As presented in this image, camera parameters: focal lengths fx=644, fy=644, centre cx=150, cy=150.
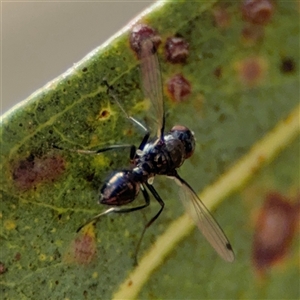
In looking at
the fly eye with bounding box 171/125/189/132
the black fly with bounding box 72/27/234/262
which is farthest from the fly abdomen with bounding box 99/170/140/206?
the fly eye with bounding box 171/125/189/132

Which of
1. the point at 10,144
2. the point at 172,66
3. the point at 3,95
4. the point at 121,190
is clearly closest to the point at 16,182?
the point at 10,144

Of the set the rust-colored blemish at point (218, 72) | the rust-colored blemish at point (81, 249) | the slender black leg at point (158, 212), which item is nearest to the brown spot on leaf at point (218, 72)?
the rust-colored blemish at point (218, 72)

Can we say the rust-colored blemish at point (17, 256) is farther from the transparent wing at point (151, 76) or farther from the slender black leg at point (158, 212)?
the transparent wing at point (151, 76)

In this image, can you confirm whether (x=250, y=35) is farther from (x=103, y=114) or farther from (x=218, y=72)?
(x=103, y=114)

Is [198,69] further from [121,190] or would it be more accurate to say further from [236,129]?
[121,190]

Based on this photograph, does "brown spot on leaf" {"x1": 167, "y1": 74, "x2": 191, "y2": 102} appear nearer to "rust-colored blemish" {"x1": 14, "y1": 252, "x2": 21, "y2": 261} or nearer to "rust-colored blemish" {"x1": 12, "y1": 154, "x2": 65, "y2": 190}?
"rust-colored blemish" {"x1": 12, "y1": 154, "x2": 65, "y2": 190}

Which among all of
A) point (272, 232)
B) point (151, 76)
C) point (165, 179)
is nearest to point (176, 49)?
point (151, 76)
